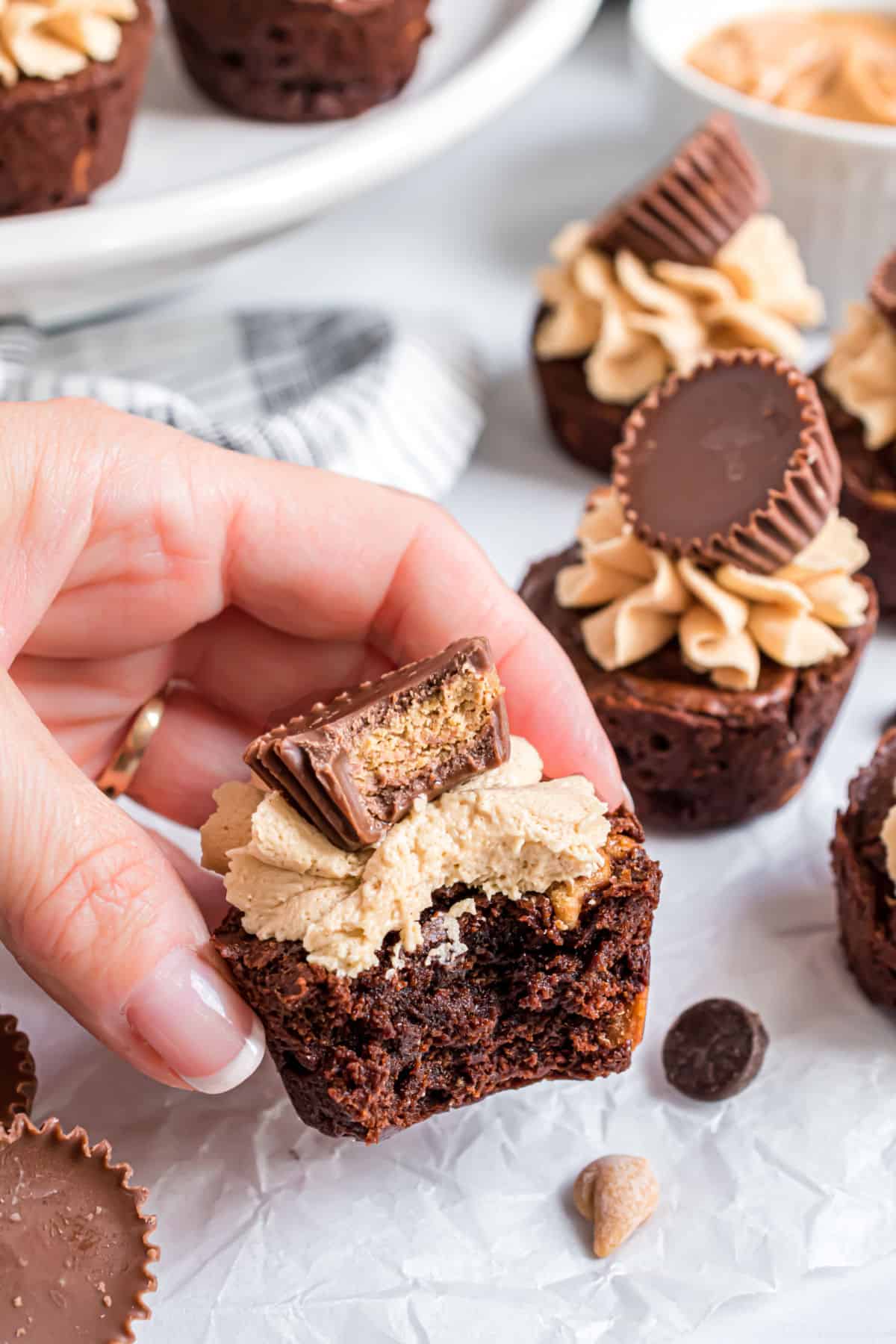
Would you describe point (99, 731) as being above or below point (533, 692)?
below

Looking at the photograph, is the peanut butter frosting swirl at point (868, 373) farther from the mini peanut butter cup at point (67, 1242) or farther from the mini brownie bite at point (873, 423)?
the mini peanut butter cup at point (67, 1242)

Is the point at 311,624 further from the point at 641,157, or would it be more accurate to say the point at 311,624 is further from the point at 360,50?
the point at 641,157

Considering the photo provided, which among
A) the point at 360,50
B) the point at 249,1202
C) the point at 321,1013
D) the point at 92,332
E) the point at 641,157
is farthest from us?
the point at 641,157

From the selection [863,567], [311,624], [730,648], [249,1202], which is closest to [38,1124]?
[249,1202]

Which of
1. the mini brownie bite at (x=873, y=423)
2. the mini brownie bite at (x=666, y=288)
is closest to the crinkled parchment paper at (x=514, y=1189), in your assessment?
the mini brownie bite at (x=873, y=423)

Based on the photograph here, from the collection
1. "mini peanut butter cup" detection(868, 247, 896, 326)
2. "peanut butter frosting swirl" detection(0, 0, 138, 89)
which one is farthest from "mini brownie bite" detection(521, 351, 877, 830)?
"peanut butter frosting swirl" detection(0, 0, 138, 89)

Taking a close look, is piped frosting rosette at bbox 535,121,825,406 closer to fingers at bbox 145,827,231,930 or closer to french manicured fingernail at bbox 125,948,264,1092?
fingers at bbox 145,827,231,930

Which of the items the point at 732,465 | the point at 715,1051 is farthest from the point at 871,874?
the point at 732,465
